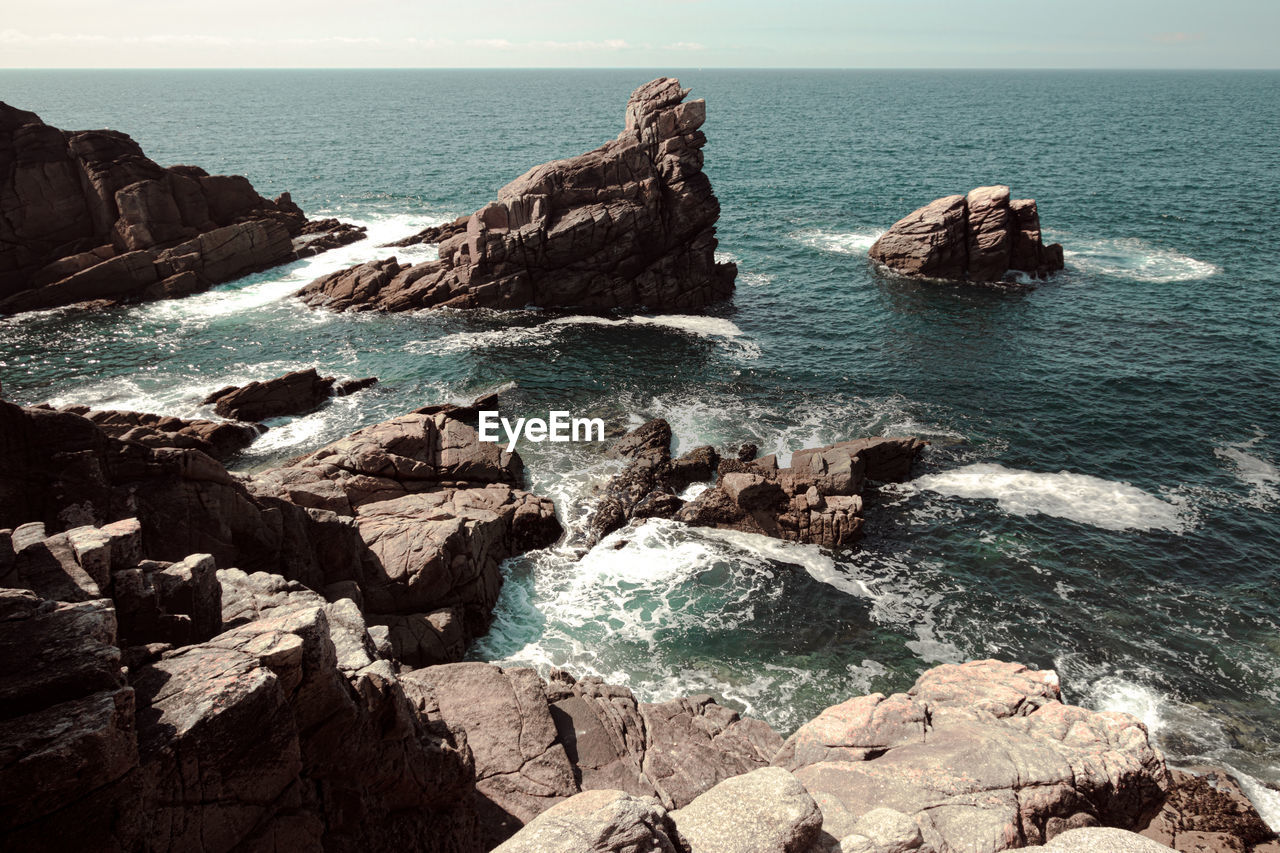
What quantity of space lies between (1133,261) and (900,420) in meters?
44.6

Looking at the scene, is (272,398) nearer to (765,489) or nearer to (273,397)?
(273,397)

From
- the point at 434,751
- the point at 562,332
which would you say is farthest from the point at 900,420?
the point at 434,751

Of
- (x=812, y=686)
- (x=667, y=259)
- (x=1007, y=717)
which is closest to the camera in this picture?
(x=1007, y=717)

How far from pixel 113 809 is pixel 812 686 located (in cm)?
2243

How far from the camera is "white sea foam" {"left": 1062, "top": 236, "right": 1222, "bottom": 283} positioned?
68.4 m

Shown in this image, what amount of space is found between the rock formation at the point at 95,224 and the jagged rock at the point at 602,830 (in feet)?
216

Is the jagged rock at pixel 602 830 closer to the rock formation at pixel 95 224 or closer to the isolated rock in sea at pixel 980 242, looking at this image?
the isolated rock in sea at pixel 980 242

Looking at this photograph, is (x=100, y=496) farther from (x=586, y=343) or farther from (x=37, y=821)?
(x=586, y=343)

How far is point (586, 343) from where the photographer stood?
56.8 m

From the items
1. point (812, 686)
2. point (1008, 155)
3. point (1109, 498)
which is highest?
point (1008, 155)

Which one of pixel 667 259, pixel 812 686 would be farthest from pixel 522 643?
pixel 667 259

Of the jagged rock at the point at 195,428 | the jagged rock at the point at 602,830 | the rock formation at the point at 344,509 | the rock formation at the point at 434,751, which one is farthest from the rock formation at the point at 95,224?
the jagged rock at the point at 602,830

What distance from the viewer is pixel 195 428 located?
4112 centimetres

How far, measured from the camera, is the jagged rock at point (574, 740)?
764 inches
